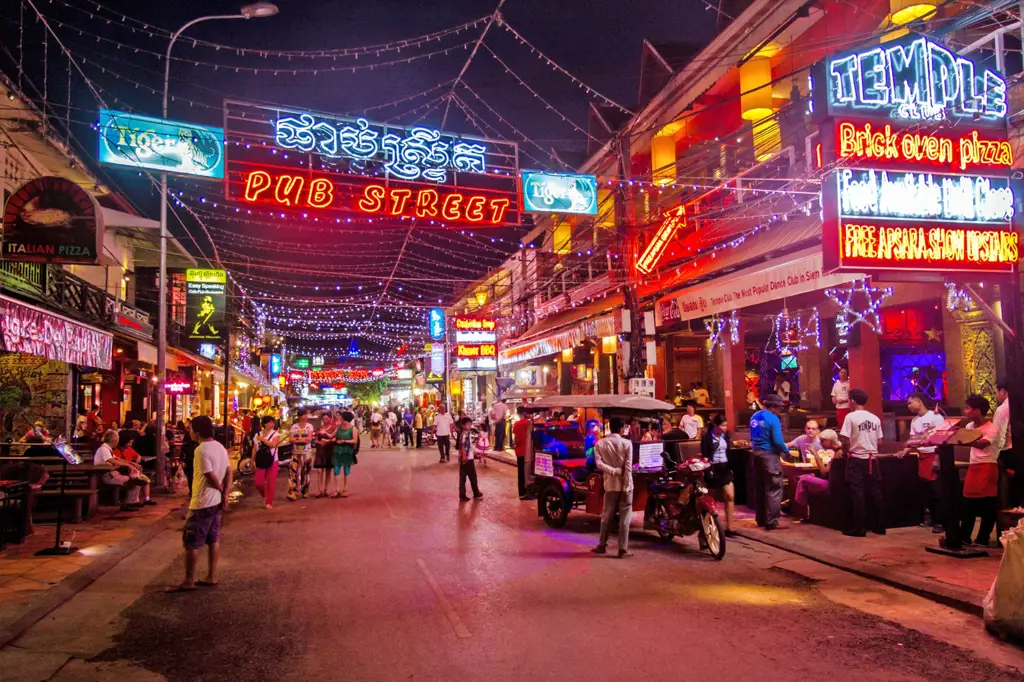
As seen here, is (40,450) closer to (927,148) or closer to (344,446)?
(344,446)

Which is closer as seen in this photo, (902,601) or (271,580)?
(902,601)

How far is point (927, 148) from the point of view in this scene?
1002cm

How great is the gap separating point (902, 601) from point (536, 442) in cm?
724

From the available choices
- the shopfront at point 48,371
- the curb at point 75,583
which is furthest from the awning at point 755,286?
the shopfront at point 48,371

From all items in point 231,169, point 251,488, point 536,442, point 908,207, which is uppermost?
point 231,169

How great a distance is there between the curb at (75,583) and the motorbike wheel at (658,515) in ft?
23.6

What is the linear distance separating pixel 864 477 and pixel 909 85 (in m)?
5.49

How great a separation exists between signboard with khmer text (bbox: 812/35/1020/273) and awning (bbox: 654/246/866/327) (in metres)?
2.38

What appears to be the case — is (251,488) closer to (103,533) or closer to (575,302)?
(103,533)

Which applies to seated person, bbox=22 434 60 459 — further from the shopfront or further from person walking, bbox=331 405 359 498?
person walking, bbox=331 405 359 498

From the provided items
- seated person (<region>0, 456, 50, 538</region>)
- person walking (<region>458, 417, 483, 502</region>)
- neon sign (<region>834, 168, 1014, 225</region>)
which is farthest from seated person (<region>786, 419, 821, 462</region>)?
seated person (<region>0, 456, 50, 538</region>)

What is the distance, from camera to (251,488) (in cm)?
1873

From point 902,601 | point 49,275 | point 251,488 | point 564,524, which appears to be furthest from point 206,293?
point 902,601

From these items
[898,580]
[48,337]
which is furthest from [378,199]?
[898,580]
